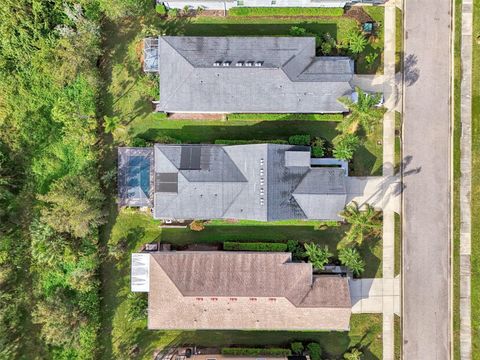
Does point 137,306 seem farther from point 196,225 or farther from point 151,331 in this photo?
point 196,225

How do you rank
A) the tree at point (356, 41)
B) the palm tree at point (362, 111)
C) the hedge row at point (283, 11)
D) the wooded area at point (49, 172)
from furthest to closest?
1. the hedge row at point (283, 11)
2. the tree at point (356, 41)
3. the wooded area at point (49, 172)
4. the palm tree at point (362, 111)

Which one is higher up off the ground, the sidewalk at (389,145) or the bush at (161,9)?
the bush at (161,9)

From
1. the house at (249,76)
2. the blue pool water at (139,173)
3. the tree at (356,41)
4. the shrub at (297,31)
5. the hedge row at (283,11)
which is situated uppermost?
the hedge row at (283,11)

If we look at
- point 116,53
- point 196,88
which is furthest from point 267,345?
point 116,53

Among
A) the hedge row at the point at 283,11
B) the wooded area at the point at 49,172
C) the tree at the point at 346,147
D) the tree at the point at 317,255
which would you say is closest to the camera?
the tree at the point at 346,147

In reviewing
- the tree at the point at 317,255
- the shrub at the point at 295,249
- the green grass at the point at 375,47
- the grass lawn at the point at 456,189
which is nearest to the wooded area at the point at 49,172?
the shrub at the point at 295,249

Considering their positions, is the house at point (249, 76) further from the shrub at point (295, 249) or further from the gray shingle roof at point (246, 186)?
the shrub at point (295, 249)

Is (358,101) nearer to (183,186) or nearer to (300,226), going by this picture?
(300,226)
